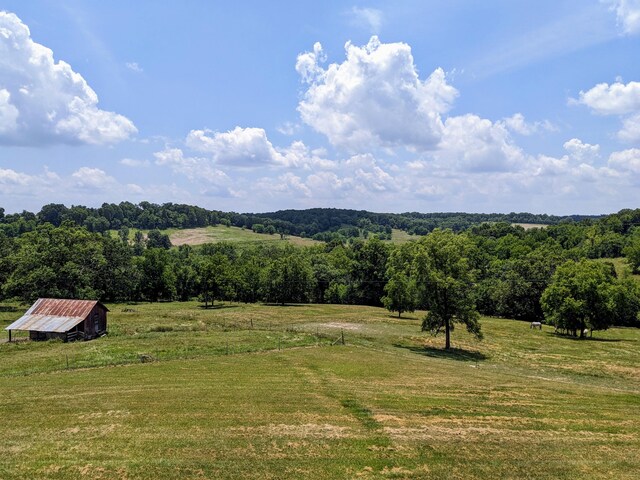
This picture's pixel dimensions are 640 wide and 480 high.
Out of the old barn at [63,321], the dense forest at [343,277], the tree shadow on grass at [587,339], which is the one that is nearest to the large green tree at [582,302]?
the dense forest at [343,277]

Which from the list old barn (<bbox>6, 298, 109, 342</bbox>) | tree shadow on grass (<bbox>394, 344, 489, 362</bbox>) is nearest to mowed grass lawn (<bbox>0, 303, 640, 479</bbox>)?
tree shadow on grass (<bbox>394, 344, 489, 362</bbox>)

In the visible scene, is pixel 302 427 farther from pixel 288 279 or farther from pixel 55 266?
pixel 288 279

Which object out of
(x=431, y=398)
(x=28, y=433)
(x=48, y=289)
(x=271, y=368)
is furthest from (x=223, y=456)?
(x=48, y=289)

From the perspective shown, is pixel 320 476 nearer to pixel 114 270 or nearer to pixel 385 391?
pixel 385 391

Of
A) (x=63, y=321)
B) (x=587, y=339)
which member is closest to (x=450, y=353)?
(x=587, y=339)

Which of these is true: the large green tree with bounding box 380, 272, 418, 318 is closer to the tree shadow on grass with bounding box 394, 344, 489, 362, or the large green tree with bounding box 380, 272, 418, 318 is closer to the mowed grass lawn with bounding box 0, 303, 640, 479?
the tree shadow on grass with bounding box 394, 344, 489, 362

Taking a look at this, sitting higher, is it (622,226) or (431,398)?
(622,226)

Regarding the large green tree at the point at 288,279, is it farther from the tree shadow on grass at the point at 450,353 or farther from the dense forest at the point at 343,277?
the tree shadow on grass at the point at 450,353
